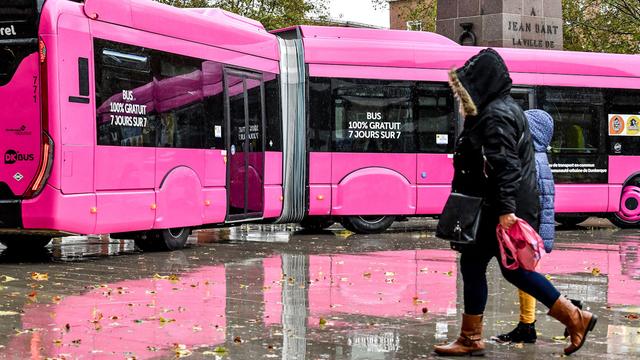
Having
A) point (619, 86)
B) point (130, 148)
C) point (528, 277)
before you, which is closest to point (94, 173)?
point (130, 148)

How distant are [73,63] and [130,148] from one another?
151 cm

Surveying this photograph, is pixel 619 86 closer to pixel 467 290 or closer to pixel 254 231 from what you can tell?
pixel 254 231

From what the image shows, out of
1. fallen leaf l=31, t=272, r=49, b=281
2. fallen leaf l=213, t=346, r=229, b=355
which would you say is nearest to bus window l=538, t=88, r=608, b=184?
fallen leaf l=31, t=272, r=49, b=281

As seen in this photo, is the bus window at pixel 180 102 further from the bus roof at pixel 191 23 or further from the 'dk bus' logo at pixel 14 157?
the 'dk bus' logo at pixel 14 157

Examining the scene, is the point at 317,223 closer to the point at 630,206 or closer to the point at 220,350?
the point at 630,206

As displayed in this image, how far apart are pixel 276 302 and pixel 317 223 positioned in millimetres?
10641

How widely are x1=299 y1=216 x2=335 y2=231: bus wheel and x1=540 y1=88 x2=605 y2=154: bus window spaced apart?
452 cm

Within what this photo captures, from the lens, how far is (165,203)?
556 inches

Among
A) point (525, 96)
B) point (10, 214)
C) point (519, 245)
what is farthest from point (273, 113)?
point (519, 245)

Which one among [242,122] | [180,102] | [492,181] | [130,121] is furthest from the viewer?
[242,122]

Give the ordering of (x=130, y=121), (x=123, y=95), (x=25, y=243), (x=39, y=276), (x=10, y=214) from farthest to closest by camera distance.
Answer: (x=25, y=243), (x=130, y=121), (x=123, y=95), (x=10, y=214), (x=39, y=276)

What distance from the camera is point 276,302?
9242mm

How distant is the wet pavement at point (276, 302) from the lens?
7.00m

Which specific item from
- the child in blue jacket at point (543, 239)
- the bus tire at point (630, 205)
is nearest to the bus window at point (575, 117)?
the bus tire at point (630, 205)
